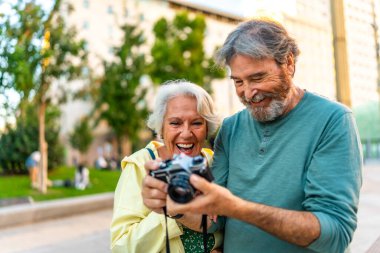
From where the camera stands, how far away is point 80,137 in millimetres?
42531

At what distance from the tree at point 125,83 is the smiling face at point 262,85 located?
14974 mm

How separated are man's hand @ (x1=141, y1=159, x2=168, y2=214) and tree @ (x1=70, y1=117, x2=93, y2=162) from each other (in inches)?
1628

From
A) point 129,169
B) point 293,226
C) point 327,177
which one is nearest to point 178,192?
point 293,226

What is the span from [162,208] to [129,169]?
71 centimetres

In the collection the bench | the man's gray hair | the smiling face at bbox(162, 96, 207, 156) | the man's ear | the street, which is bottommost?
the street

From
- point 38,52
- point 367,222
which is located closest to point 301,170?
point 367,222

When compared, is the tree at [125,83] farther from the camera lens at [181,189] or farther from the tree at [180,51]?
the camera lens at [181,189]

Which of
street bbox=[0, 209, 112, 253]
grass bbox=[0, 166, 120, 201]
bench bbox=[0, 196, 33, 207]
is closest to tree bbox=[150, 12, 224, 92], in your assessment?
grass bbox=[0, 166, 120, 201]

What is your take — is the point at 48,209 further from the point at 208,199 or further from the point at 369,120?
the point at 369,120

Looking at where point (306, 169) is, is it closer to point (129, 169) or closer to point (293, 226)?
point (293, 226)

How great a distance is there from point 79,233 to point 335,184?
768 cm

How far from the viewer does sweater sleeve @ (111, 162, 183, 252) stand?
6.84 feet

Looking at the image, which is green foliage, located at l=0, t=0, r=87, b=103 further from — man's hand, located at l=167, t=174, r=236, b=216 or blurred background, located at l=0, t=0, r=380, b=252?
man's hand, located at l=167, t=174, r=236, b=216

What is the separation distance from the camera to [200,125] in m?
2.45
